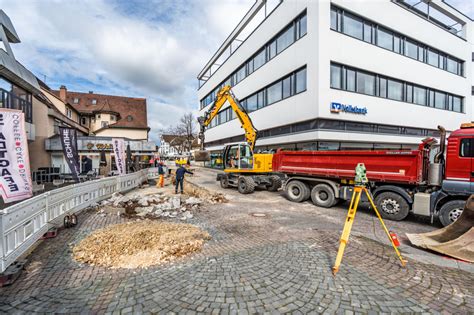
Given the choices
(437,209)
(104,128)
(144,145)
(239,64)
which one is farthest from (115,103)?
(437,209)

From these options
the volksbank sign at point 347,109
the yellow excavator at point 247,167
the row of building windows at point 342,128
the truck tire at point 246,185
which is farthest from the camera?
the row of building windows at point 342,128

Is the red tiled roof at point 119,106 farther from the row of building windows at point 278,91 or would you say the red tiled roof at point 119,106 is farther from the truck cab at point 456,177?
the truck cab at point 456,177

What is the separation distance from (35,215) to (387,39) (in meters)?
23.2

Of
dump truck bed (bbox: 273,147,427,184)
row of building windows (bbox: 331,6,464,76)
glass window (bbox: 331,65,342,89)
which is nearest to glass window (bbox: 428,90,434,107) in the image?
row of building windows (bbox: 331,6,464,76)

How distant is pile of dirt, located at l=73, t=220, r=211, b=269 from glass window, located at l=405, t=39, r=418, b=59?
894 inches

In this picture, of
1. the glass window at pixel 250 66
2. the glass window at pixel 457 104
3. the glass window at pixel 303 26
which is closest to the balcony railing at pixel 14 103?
the glass window at pixel 250 66

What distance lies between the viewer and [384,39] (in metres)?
17.2

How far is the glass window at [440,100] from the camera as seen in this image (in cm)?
2054

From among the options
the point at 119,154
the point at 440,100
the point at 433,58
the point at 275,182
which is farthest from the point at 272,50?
the point at 440,100

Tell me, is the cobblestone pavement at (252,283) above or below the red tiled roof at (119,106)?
below

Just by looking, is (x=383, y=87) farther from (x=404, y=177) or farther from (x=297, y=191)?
(x=404, y=177)

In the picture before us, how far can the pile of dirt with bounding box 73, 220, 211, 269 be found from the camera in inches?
159

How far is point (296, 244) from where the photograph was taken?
488 centimetres

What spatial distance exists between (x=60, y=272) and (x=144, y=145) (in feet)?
85.2
